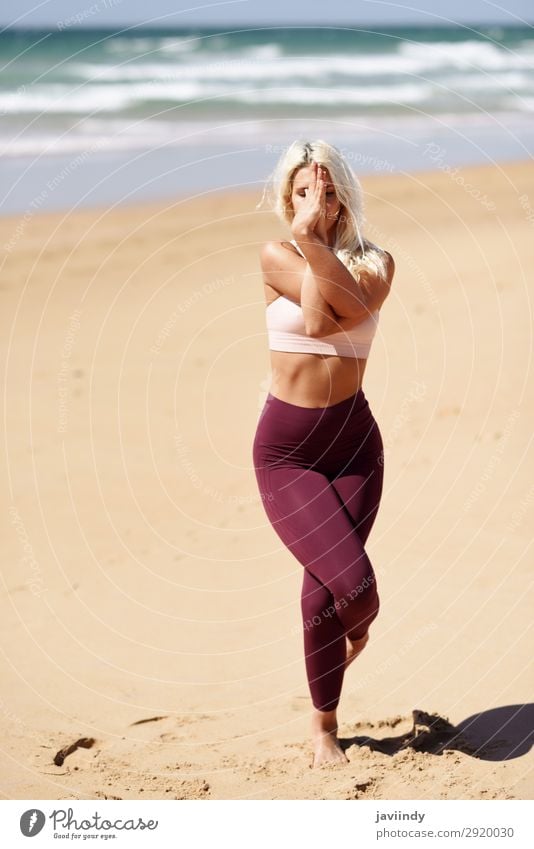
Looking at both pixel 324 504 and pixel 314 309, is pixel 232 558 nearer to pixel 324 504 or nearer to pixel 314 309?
pixel 324 504

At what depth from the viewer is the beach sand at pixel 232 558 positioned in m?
4.77

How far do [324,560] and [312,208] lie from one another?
135 cm

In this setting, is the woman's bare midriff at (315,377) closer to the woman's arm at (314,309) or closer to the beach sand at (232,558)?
the woman's arm at (314,309)

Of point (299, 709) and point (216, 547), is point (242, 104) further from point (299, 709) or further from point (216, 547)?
point (299, 709)

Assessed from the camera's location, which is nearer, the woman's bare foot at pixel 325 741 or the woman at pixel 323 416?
the woman at pixel 323 416

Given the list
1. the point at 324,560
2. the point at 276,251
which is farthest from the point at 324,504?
the point at 276,251

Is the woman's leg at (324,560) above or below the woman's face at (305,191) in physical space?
below

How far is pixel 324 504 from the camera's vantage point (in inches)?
168

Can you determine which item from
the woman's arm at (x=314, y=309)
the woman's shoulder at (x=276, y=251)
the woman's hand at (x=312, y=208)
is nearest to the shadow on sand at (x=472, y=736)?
the woman's arm at (x=314, y=309)

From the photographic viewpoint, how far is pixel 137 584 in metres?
6.52

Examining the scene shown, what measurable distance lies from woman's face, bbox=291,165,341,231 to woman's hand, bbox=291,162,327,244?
0.03m

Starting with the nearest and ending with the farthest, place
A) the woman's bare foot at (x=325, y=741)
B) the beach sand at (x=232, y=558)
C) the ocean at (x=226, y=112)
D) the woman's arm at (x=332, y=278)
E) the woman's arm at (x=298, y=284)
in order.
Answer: the woman's arm at (x=332, y=278) < the woman's arm at (x=298, y=284) < the woman's bare foot at (x=325, y=741) < the beach sand at (x=232, y=558) < the ocean at (x=226, y=112)

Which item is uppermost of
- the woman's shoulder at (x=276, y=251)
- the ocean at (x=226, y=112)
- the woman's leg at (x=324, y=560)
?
the ocean at (x=226, y=112)

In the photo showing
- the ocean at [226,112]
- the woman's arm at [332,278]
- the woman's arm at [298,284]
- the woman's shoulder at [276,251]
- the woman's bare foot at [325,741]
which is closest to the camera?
the woman's arm at [332,278]
